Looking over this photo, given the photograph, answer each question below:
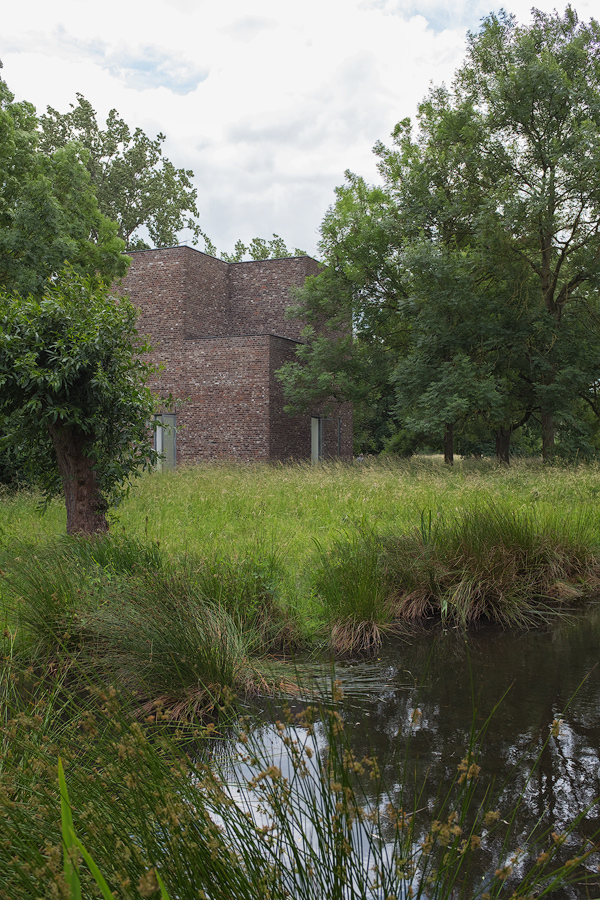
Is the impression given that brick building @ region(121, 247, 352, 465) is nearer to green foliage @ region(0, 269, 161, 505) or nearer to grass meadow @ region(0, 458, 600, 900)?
grass meadow @ region(0, 458, 600, 900)

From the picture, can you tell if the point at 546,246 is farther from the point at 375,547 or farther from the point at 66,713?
the point at 66,713

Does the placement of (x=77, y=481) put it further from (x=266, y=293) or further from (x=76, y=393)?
(x=266, y=293)

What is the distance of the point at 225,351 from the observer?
21875 mm

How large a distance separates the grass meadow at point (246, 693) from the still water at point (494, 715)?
0.10m

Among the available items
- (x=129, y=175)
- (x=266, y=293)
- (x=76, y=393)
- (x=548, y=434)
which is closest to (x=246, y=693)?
(x=76, y=393)

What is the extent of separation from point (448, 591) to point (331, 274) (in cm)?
1735

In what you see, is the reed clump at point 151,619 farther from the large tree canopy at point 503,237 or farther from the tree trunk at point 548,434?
the tree trunk at point 548,434

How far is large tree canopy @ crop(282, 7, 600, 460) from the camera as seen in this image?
56.3ft

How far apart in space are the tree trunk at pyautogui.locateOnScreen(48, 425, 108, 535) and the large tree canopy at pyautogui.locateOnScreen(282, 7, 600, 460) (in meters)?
12.2

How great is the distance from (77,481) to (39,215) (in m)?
9.61

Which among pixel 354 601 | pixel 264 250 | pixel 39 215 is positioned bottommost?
pixel 354 601

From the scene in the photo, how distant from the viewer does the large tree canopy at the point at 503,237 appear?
675 inches

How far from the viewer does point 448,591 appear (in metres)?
6.23

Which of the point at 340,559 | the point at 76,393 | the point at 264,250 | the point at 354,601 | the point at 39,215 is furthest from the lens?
the point at 264,250
